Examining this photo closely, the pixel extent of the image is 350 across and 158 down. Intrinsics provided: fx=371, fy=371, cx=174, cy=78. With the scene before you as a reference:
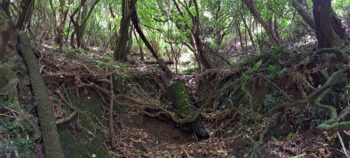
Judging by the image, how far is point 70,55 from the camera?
760 centimetres

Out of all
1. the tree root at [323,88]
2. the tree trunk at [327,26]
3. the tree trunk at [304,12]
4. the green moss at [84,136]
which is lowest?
the green moss at [84,136]

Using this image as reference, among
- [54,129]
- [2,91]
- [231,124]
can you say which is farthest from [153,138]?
[2,91]

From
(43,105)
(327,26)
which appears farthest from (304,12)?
(43,105)

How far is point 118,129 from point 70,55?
89.6 inches

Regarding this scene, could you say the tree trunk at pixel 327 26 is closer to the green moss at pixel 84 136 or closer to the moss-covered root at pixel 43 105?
the green moss at pixel 84 136

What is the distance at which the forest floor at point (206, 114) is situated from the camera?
17.1 feet

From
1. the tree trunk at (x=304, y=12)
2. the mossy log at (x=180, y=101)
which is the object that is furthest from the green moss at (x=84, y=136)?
the tree trunk at (x=304, y=12)

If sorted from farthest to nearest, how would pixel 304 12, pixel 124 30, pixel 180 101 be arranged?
1. pixel 124 30
2. pixel 304 12
3. pixel 180 101

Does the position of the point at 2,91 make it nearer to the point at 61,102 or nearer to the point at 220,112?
the point at 61,102

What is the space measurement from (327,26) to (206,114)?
279 centimetres

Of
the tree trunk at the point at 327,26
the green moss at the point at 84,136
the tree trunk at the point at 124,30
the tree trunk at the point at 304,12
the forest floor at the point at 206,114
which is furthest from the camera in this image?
the tree trunk at the point at 124,30

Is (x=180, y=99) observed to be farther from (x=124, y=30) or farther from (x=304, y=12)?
(x=304, y=12)

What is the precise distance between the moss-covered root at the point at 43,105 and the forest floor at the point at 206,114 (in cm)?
16

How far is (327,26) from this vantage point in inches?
250
